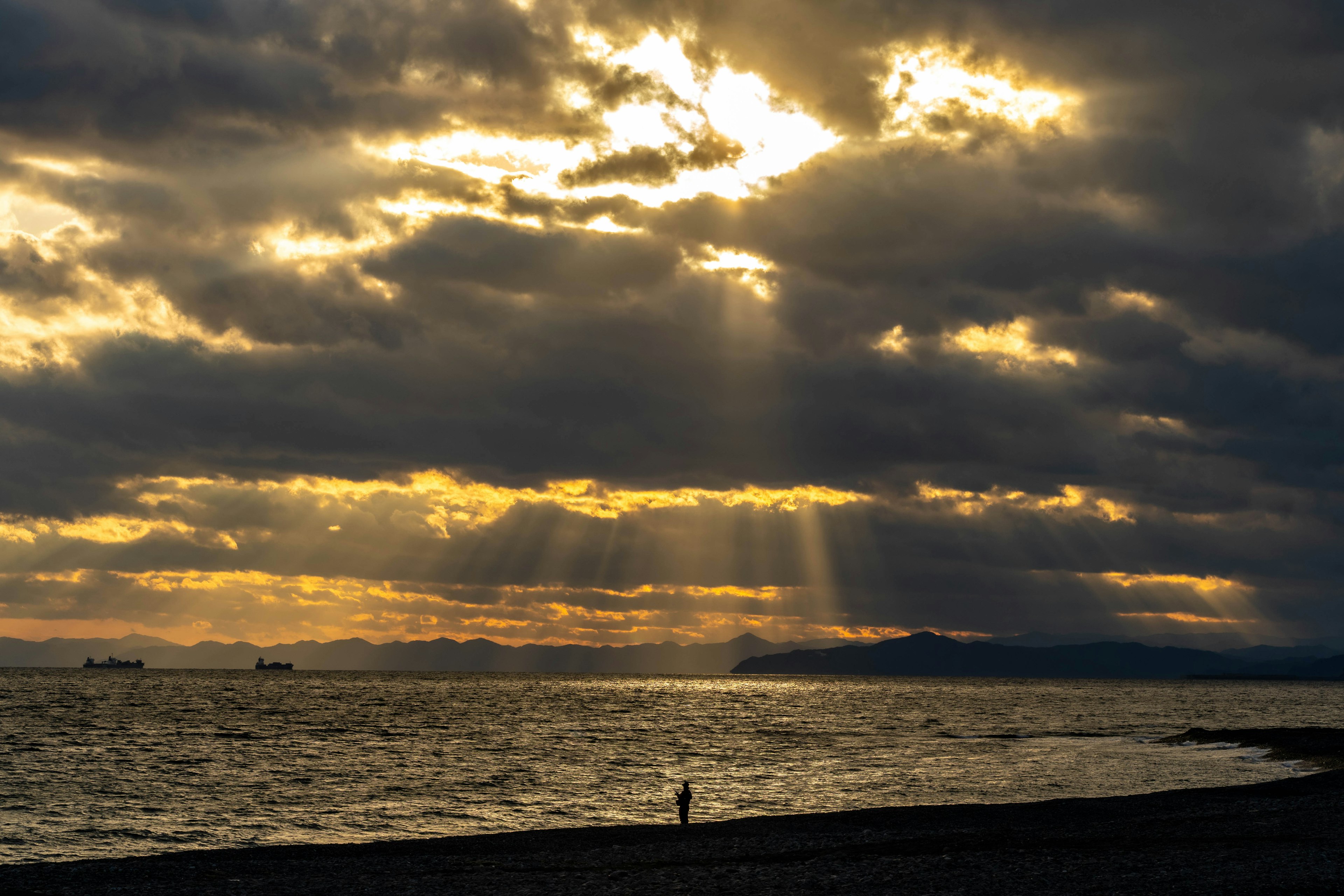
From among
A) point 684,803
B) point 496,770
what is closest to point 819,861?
point 684,803

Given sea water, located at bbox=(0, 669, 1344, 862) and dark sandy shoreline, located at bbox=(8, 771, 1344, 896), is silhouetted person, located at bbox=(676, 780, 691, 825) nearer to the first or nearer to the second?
dark sandy shoreline, located at bbox=(8, 771, 1344, 896)

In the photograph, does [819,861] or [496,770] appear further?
[496,770]

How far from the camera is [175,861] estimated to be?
35.3m

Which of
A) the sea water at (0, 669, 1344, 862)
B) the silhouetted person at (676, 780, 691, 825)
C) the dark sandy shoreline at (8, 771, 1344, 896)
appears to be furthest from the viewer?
the sea water at (0, 669, 1344, 862)

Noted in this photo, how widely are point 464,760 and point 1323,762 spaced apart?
6182 centimetres

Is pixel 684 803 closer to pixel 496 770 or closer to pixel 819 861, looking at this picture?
pixel 819 861

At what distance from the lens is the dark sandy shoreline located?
88.5 feet

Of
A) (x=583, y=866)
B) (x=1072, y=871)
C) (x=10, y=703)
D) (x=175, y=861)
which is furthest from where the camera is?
(x=10, y=703)

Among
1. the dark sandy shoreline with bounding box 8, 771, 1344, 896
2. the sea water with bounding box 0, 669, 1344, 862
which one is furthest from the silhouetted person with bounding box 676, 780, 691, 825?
the sea water with bounding box 0, 669, 1344, 862

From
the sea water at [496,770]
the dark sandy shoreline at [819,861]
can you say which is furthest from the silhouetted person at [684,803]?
the sea water at [496,770]

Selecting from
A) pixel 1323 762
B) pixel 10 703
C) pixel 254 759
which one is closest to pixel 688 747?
pixel 254 759

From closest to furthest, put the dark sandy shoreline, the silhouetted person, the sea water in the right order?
1. the dark sandy shoreline
2. the silhouetted person
3. the sea water

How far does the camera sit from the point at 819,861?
1273 inches

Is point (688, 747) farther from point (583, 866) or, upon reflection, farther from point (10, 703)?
point (10, 703)
